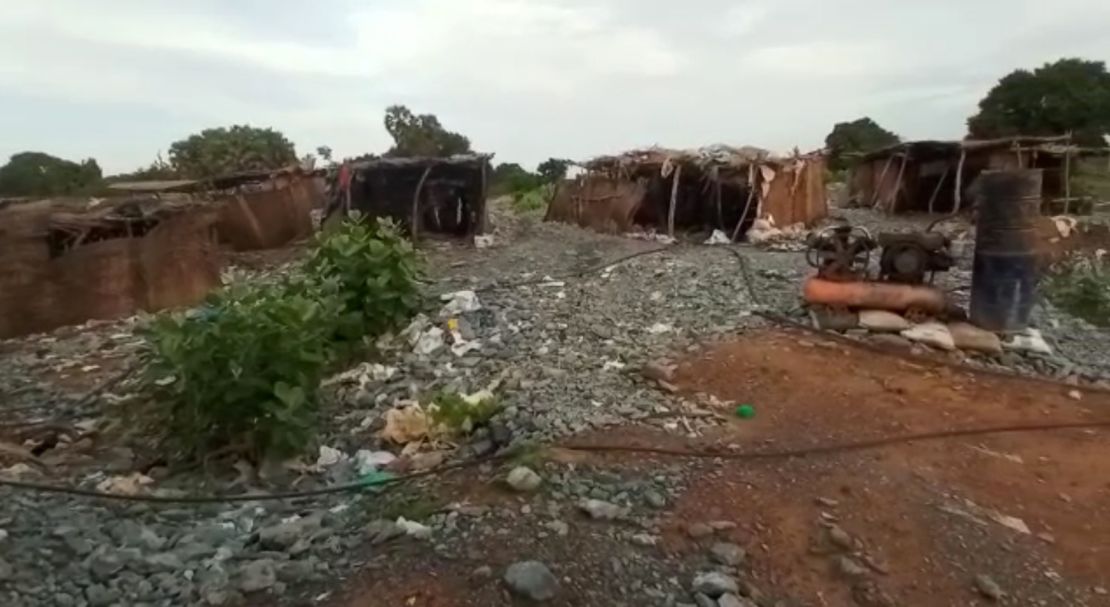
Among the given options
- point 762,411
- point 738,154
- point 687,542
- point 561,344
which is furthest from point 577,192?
point 687,542

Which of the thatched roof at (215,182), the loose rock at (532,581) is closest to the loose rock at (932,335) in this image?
the loose rock at (532,581)

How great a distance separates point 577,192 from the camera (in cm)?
1516

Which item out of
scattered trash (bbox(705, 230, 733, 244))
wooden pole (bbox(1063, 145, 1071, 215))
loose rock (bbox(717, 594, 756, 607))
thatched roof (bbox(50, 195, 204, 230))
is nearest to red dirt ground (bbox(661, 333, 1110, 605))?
loose rock (bbox(717, 594, 756, 607))

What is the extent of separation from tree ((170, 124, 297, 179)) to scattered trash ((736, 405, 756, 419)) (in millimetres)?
10916

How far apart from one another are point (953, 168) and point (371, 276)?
12.3 m

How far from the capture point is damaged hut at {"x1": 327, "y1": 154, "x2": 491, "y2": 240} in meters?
12.0

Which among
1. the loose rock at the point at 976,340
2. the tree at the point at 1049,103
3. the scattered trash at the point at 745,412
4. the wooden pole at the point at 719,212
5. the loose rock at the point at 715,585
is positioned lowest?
the loose rock at the point at 715,585

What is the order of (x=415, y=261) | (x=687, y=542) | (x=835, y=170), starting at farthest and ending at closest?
(x=835, y=170) → (x=415, y=261) → (x=687, y=542)

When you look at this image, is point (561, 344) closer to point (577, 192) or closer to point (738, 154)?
point (738, 154)

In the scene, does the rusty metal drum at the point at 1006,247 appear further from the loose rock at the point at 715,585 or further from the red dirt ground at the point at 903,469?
the loose rock at the point at 715,585

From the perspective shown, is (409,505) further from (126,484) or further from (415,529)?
(126,484)

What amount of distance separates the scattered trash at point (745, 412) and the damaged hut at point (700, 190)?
860cm

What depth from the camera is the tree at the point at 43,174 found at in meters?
15.7

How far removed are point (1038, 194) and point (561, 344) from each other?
3.10 metres
